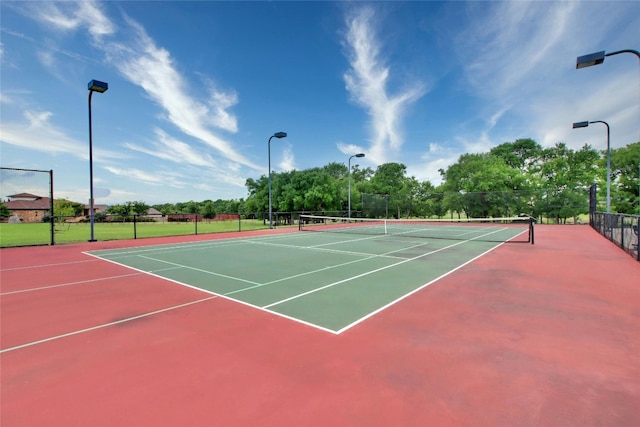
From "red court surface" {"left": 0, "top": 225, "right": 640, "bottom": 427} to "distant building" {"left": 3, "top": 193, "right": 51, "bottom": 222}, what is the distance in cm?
1179

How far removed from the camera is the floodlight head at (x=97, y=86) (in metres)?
12.1

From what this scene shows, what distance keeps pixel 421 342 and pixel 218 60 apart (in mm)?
21290

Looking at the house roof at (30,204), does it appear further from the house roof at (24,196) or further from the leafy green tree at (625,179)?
the leafy green tree at (625,179)

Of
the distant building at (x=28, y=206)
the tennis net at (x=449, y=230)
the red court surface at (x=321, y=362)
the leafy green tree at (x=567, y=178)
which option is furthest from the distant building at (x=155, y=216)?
the leafy green tree at (x=567, y=178)

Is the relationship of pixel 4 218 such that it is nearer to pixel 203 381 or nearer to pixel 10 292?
pixel 10 292

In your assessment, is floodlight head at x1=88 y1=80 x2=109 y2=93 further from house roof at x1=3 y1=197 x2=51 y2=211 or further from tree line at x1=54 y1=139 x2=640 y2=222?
tree line at x1=54 y1=139 x2=640 y2=222

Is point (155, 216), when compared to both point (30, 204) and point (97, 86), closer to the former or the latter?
point (30, 204)

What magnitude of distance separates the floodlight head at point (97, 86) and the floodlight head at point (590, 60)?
17.9 meters

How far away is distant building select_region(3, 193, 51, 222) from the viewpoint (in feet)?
44.2

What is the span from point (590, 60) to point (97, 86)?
18.3 meters

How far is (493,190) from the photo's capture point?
113ft

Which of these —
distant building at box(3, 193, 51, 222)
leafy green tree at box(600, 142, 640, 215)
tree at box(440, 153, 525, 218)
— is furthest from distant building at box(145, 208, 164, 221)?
leafy green tree at box(600, 142, 640, 215)

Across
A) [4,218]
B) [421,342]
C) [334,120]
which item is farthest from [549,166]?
[4,218]

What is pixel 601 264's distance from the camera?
27.3 feet
